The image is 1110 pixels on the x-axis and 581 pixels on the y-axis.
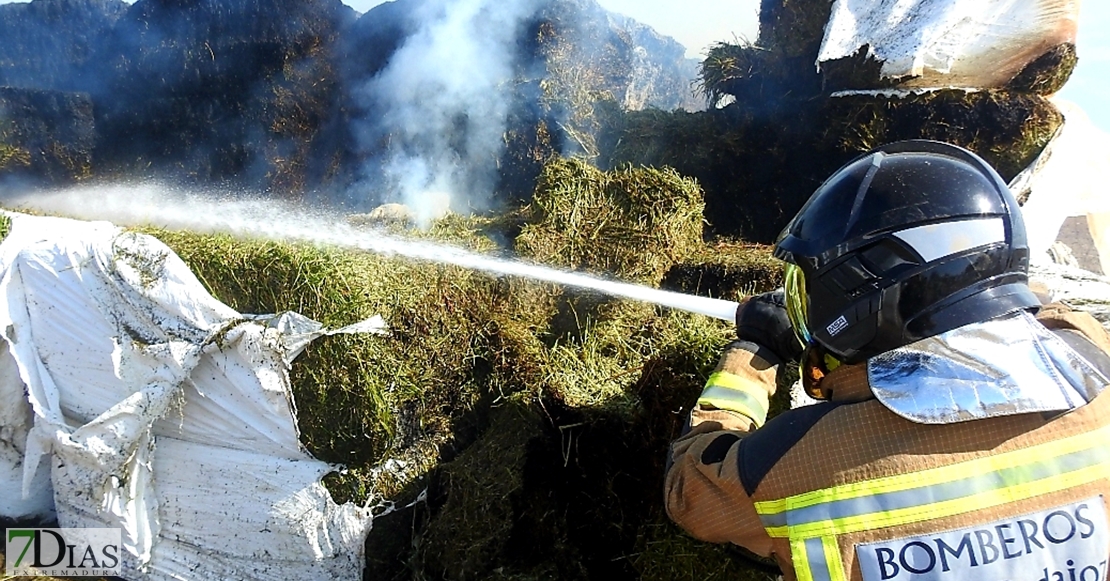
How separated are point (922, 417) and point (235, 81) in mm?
7681

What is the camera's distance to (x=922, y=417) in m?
1.21

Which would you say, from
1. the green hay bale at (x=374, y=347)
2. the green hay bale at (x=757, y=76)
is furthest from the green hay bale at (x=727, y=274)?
the green hay bale at (x=757, y=76)

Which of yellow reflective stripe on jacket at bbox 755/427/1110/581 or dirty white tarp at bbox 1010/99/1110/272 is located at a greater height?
dirty white tarp at bbox 1010/99/1110/272

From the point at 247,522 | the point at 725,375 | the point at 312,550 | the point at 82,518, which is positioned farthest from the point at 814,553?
the point at 82,518

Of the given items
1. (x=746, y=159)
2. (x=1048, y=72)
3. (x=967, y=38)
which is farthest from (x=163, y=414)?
(x=1048, y=72)

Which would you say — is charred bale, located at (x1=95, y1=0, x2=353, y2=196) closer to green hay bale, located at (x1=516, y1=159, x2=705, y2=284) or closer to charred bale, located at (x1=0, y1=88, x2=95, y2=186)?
charred bale, located at (x1=0, y1=88, x2=95, y2=186)

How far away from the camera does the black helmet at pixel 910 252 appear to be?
Answer: 1.33 metres

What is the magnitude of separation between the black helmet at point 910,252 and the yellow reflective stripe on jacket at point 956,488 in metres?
0.27

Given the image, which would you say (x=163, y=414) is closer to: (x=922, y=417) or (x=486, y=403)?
(x=486, y=403)

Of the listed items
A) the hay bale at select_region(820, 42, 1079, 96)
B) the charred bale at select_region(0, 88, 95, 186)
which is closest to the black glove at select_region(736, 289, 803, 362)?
the hay bale at select_region(820, 42, 1079, 96)

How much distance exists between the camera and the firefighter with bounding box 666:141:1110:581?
120cm

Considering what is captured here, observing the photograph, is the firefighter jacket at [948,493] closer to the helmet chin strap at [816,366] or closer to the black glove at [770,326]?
the helmet chin strap at [816,366]

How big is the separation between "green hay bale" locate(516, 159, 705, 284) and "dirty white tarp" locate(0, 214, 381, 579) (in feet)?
4.03

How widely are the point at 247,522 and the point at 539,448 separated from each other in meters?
1.63
